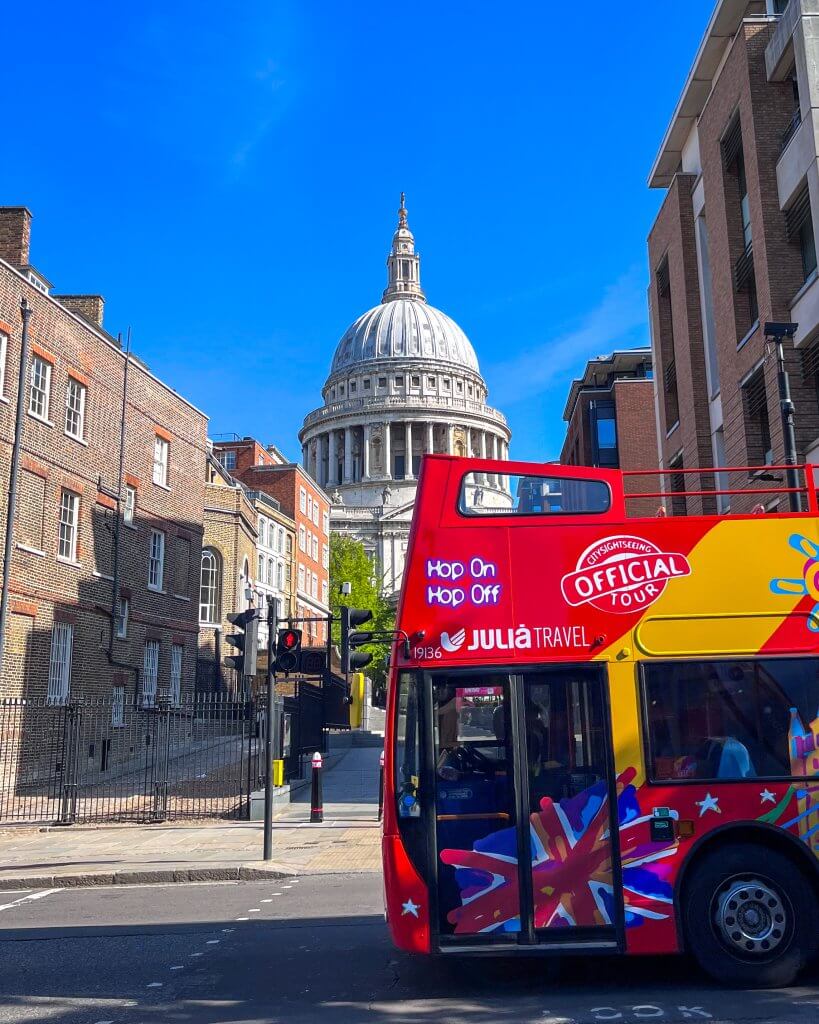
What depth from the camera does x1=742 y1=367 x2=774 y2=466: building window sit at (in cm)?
2409

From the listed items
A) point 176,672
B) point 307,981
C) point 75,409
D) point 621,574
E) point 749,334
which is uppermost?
point 749,334

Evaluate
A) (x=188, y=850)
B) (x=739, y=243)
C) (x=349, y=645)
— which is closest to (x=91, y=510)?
(x=188, y=850)

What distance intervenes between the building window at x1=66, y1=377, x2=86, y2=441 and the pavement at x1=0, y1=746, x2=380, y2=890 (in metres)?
11.4

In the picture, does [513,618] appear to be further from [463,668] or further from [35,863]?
[35,863]

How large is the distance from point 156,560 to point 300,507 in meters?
32.4

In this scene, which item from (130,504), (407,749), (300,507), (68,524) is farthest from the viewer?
(300,507)

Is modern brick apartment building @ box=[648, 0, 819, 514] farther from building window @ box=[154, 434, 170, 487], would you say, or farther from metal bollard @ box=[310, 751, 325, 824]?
building window @ box=[154, 434, 170, 487]

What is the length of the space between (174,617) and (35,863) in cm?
1717

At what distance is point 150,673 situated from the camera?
3078 centimetres

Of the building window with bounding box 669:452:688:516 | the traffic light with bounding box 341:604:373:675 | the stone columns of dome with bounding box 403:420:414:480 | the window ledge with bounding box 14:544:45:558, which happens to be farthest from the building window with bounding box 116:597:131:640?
the stone columns of dome with bounding box 403:420:414:480

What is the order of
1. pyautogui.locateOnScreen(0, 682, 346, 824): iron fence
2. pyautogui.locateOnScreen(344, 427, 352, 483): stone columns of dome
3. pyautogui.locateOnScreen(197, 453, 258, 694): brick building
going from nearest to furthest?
pyautogui.locateOnScreen(0, 682, 346, 824): iron fence, pyautogui.locateOnScreen(197, 453, 258, 694): brick building, pyautogui.locateOnScreen(344, 427, 352, 483): stone columns of dome

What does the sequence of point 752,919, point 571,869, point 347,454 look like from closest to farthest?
1. point 752,919
2. point 571,869
3. point 347,454

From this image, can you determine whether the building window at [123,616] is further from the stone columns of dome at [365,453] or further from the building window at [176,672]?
the stone columns of dome at [365,453]

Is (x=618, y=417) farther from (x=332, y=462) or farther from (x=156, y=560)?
(x=332, y=462)
